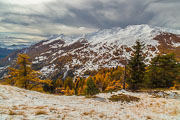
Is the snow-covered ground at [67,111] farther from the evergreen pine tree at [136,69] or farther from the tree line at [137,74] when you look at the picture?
the evergreen pine tree at [136,69]

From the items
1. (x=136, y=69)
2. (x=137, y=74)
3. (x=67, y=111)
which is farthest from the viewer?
(x=136, y=69)

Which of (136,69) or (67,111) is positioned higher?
(136,69)

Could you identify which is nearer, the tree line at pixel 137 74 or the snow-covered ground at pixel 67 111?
the snow-covered ground at pixel 67 111

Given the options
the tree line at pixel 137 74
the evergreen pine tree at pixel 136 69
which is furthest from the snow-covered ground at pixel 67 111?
the evergreen pine tree at pixel 136 69

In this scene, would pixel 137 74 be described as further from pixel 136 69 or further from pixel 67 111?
pixel 67 111

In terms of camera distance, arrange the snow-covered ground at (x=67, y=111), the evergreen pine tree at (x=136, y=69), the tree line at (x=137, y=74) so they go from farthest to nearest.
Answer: the evergreen pine tree at (x=136, y=69)
the tree line at (x=137, y=74)
the snow-covered ground at (x=67, y=111)

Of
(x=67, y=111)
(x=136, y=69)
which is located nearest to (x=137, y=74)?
(x=136, y=69)

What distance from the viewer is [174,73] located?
1122 inches

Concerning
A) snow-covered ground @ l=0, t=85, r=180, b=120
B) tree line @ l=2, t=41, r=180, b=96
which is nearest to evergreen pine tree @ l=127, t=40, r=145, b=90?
tree line @ l=2, t=41, r=180, b=96

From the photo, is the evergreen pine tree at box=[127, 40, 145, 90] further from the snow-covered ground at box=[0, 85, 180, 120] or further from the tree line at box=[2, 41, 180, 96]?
the snow-covered ground at box=[0, 85, 180, 120]

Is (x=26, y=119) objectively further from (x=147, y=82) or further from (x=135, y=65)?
(x=147, y=82)

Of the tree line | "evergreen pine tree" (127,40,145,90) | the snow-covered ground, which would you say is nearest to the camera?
the snow-covered ground

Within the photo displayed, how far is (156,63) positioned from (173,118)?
24.4 m

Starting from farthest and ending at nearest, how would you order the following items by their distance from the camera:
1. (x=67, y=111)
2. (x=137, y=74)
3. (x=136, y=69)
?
(x=136, y=69)
(x=137, y=74)
(x=67, y=111)
